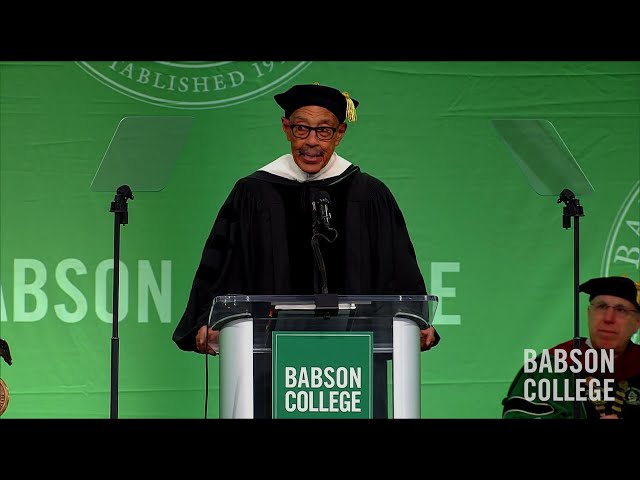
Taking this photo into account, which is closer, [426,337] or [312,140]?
[426,337]

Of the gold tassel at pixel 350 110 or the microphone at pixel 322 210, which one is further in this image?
the gold tassel at pixel 350 110

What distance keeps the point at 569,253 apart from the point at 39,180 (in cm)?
269

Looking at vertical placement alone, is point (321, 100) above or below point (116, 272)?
above

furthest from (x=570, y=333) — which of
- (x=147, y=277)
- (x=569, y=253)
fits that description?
(x=147, y=277)

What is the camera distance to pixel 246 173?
6.55m

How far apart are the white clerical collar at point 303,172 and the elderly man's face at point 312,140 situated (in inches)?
2.4

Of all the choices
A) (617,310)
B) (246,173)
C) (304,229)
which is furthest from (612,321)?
(246,173)

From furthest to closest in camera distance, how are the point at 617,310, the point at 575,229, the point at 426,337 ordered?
the point at 617,310, the point at 575,229, the point at 426,337

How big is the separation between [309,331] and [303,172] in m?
2.10

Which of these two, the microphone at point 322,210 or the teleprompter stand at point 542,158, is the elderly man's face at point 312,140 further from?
the microphone at point 322,210

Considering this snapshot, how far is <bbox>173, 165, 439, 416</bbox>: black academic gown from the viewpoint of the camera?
604 cm

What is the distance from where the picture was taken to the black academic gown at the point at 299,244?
604cm

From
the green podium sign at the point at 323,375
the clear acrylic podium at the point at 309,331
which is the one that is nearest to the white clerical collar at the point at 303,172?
the clear acrylic podium at the point at 309,331

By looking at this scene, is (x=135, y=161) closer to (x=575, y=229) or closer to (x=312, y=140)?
(x=312, y=140)
